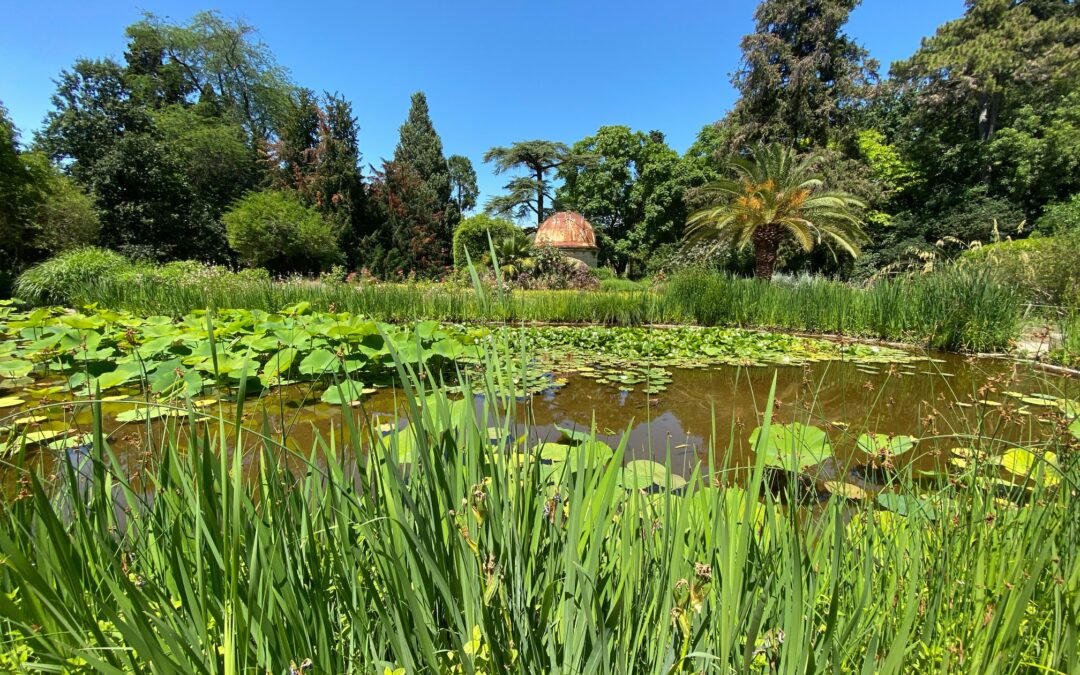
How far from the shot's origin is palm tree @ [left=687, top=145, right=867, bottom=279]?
35.9 ft

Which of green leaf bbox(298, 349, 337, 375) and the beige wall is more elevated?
the beige wall

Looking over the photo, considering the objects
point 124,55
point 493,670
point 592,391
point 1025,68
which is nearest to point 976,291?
point 592,391

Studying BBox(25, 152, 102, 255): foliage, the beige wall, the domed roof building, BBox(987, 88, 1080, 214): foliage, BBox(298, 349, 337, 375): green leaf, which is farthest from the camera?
the domed roof building

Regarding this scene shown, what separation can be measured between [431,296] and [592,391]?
5.45 metres

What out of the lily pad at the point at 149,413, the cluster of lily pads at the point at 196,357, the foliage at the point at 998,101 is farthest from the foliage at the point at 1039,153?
the lily pad at the point at 149,413

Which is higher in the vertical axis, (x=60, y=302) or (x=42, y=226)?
(x=42, y=226)

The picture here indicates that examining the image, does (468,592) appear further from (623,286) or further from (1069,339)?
(623,286)

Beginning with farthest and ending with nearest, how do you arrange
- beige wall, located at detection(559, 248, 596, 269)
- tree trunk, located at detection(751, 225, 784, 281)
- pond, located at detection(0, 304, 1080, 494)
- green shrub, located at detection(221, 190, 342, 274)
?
beige wall, located at detection(559, 248, 596, 269) → green shrub, located at detection(221, 190, 342, 274) → tree trunk, located at detection(751, 225, 784, 281) → pond, located at detection(0, 304, 1080, 494)

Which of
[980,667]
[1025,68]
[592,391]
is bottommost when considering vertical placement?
[592,391]

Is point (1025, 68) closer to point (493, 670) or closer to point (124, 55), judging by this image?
point (493, 670)

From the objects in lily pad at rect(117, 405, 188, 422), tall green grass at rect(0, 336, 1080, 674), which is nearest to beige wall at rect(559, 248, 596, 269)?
lily pad at rect(117, 405, 188, 422)

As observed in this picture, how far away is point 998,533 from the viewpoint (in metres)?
0.95

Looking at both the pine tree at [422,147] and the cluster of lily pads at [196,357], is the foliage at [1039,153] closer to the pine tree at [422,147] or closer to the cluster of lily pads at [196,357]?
the cluster of lily pads at [196,357]

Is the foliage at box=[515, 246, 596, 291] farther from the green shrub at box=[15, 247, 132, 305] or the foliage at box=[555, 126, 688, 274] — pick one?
the green shrub at box=[15, 247, 132, 305]
